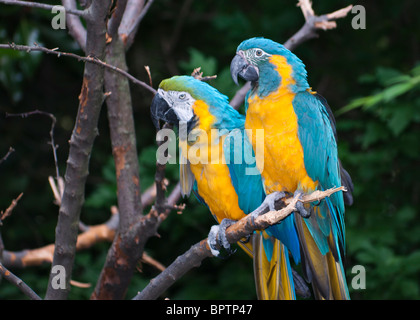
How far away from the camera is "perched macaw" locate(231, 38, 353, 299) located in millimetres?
1576

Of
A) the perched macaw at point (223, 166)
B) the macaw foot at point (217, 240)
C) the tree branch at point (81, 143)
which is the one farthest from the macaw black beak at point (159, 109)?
the macaw foot at point (217, 240)

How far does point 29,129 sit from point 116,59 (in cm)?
194

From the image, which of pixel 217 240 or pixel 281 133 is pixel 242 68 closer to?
pixel 281 133

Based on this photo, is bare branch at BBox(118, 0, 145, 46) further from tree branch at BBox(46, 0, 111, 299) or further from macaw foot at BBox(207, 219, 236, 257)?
macaw foot at BBox(207, 219, 236, 257)

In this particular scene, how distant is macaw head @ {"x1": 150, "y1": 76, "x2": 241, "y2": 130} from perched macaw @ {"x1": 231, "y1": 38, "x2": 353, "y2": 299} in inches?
5.4

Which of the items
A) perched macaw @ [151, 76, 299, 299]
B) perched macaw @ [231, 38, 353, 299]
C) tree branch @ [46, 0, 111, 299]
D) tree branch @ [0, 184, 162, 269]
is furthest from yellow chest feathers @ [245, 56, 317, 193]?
tree branch @ [0, 184, 162, 269]

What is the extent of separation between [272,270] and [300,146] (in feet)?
1.59

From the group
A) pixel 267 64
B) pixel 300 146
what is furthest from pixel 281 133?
pixel 267 64

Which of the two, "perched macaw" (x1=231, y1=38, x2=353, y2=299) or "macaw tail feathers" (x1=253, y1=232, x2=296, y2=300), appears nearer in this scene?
"perched macaw" (x1=231, y1=38, x2=353, y2=299)

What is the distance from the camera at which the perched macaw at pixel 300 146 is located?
1576mm

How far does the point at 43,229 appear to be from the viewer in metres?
3.42

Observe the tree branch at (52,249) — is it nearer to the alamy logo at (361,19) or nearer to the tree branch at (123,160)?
the tree branch at (123,160)
